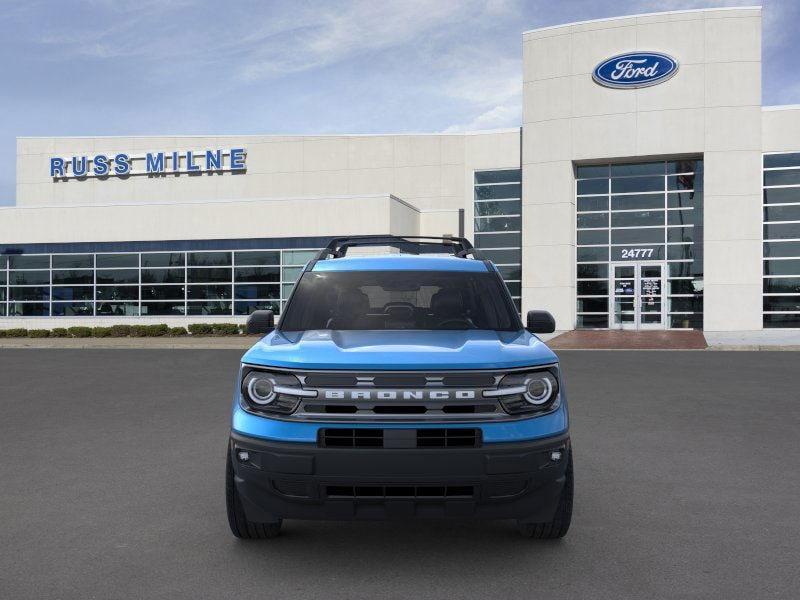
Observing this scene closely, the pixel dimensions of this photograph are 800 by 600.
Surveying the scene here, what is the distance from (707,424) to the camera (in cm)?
917

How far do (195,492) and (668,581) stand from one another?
360 cm

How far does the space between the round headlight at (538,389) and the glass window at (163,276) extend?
32.6 m

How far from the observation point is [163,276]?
35.3 m

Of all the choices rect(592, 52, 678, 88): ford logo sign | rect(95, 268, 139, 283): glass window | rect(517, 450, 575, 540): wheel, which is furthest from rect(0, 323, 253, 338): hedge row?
rect(517, 450, 575, 540): wheel

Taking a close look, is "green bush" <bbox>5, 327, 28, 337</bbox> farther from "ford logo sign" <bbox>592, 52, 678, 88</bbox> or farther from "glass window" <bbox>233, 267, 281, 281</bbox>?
"ford logo sign" <bbox>592, 52, 678, 88</bbox>

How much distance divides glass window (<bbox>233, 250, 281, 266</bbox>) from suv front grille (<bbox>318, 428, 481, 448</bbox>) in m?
30.3

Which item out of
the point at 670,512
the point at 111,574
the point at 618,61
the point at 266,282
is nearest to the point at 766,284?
the point at 618,61

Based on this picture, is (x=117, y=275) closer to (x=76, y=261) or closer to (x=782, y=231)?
(x=76, y=261)

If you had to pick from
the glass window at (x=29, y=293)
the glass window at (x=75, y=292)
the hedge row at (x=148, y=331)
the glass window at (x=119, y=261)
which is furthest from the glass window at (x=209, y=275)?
the glass window at (x=29, y=293)

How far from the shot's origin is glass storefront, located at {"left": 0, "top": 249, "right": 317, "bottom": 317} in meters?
34.3

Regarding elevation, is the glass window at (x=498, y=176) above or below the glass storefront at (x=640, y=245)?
above

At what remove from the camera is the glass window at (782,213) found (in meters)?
30.7

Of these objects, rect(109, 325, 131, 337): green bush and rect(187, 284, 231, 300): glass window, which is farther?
rect(187, 284, 231, 300): glass window

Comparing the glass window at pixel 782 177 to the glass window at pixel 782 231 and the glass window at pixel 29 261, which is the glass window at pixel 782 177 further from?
the glass window at pixel 29 261
